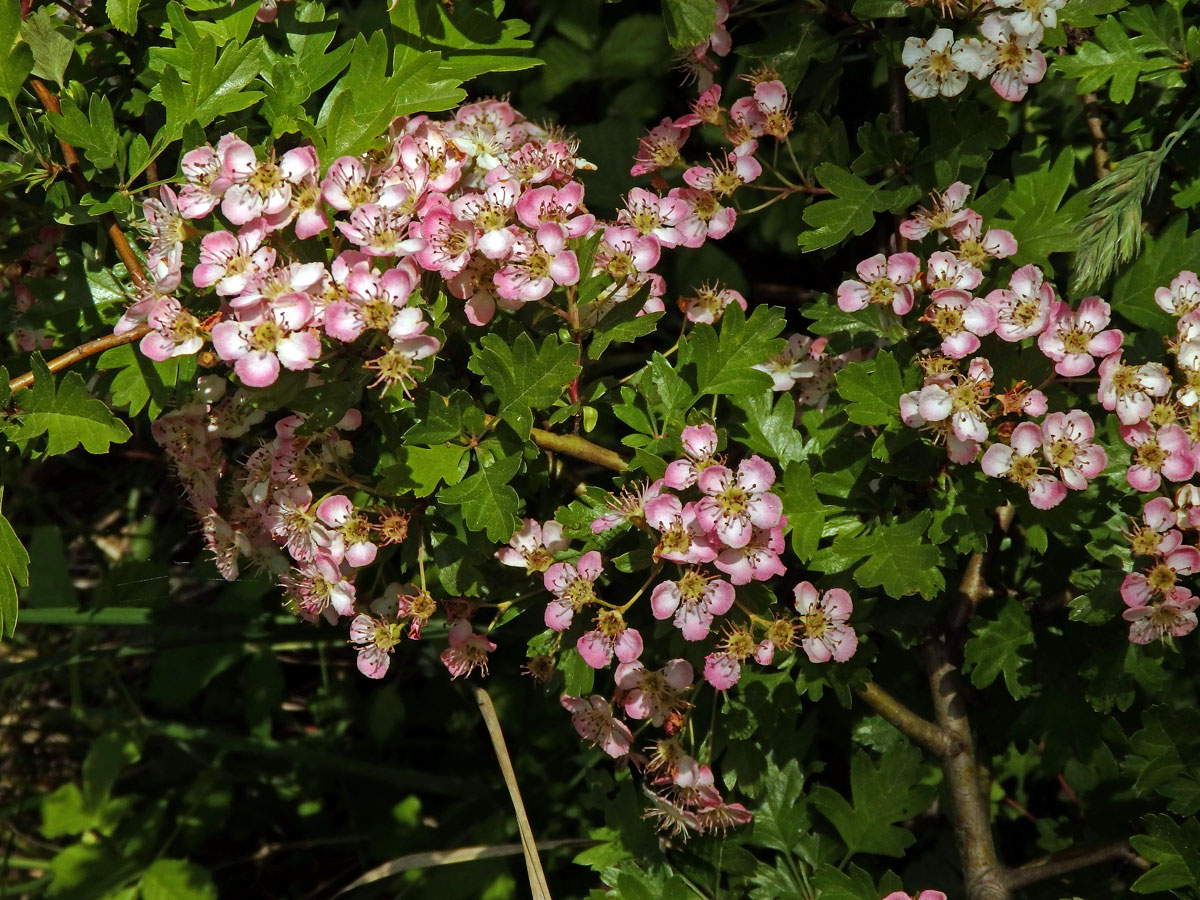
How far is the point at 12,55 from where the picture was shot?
1.89 m

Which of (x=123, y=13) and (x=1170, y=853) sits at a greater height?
(x=123, y=13)

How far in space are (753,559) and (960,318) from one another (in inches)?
22.2

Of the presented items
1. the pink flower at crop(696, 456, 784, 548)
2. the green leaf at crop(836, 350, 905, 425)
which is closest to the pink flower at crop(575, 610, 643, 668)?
the pink flower at crop(696, 456, 784, 548)

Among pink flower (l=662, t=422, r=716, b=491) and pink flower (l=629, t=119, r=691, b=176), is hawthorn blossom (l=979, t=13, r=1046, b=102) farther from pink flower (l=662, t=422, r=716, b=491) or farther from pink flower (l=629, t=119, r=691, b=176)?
pink flower (l=662, t=422, r=716, b=491)

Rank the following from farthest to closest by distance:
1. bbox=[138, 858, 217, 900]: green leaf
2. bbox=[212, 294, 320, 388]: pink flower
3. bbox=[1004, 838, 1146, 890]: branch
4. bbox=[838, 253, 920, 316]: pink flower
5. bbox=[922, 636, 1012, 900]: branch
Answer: bbox=[138, 858, 217, 900]: green leaf → bbox=[922, 636, 1012, 900]: branch → bbox=[1004, 838, 1146, 890]: branch → bbox=[838, 253, 920, 316]: pink flower → bbox=[212, 294, 320, 388]: pink flower

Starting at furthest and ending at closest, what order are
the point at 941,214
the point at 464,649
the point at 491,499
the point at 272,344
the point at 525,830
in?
1. the point at 525,830
2. the point at 464,649
3. the point at 941,214
4. the point at 491,499
5. the point at 272,344

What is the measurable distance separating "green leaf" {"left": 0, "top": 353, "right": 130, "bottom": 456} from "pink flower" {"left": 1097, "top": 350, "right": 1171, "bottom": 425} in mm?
1737

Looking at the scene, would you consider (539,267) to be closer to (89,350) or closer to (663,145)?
(663,145)

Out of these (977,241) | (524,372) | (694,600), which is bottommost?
(694,600)

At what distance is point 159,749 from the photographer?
12.1ft

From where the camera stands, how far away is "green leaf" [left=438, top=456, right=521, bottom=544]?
1.86m

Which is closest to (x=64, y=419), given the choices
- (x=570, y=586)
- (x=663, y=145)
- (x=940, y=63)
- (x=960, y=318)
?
(x=570, y=586)

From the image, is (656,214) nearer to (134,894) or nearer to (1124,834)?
(1124,834)

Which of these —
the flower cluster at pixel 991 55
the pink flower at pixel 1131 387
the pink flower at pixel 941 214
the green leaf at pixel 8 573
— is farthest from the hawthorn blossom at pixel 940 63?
the green leaf at pixel 8 573
